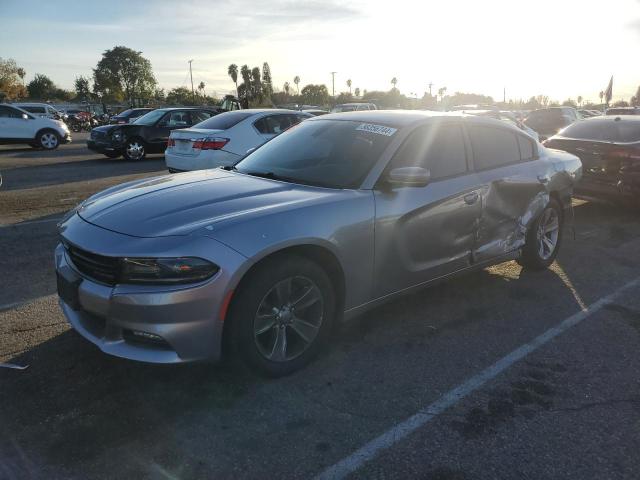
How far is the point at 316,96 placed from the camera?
93.3 metres

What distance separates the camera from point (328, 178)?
3742 mm

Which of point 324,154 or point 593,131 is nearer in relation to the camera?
point 324,154

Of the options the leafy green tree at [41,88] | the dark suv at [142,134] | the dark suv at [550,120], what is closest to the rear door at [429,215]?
the dark suv at [550,120]

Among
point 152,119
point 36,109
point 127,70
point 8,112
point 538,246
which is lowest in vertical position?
point 538,246

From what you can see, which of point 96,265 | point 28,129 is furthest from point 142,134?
point 96,265

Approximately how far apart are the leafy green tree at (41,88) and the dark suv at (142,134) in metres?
93.1

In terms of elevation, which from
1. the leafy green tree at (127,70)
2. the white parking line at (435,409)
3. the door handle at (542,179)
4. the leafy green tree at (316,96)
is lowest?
the white parking line at (435,409)

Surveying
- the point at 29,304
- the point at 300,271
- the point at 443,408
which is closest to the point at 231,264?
the point at 300,271

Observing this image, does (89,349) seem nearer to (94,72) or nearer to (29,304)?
(29,304)

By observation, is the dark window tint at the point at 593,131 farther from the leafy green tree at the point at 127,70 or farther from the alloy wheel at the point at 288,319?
the leafy green tree at the point at 127,70

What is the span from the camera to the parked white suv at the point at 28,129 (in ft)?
60.0

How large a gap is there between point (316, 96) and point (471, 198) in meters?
92.8

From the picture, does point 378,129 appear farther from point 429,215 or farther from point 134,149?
point 134,149

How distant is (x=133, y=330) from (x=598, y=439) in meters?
2.52
